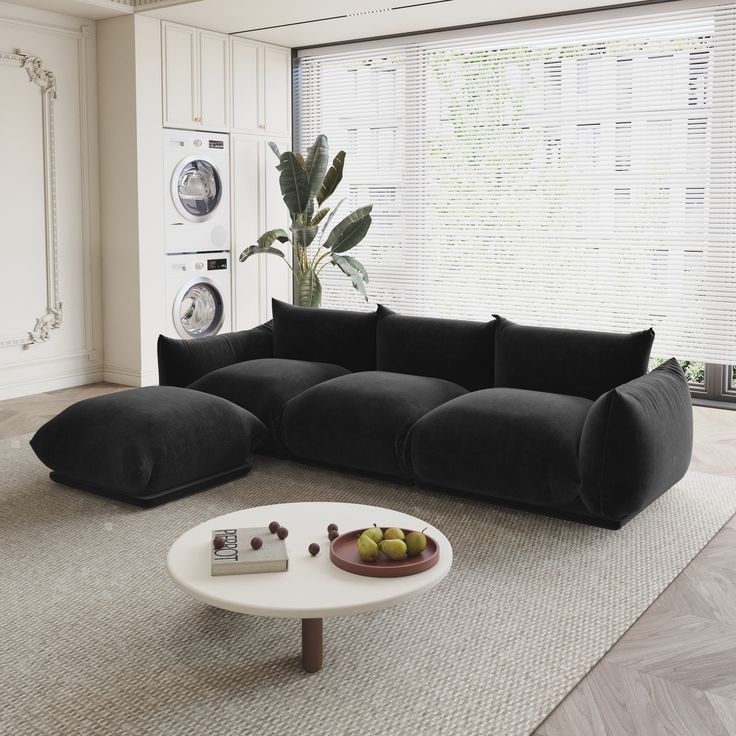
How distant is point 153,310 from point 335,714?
448 cm

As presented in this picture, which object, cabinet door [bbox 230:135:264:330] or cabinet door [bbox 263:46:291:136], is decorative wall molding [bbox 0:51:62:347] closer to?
cabinet door [bbox 230:135:264:330]

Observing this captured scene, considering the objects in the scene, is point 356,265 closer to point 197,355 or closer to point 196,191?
point 196,191

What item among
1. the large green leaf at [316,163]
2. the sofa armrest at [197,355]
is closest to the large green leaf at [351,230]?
the large green leaf at [316,163]

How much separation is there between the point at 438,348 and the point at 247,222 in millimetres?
3004

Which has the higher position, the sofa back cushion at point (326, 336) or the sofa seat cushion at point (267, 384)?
the sofa back cushion at point (326, 336)

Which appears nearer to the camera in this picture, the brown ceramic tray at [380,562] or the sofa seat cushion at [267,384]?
the brown ceramic tray at [380,562]

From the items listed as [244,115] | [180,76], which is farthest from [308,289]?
[180,76]

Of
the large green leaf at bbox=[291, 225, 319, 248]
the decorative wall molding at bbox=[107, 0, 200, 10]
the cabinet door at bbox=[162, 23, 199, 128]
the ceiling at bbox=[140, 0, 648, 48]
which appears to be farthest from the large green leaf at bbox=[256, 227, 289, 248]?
the decorative wall molding at bbox=[107, 0, 200, 10]

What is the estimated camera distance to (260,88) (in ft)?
22.8

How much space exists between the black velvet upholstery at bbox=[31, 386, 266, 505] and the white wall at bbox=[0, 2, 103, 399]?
2203 millimetres

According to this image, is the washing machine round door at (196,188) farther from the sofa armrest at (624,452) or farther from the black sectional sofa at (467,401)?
the sofa armrest at (624,452)

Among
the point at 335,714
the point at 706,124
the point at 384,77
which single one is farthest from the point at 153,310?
the point at 335,714

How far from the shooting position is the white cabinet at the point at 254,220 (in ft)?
22.5

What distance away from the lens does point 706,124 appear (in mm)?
5496
